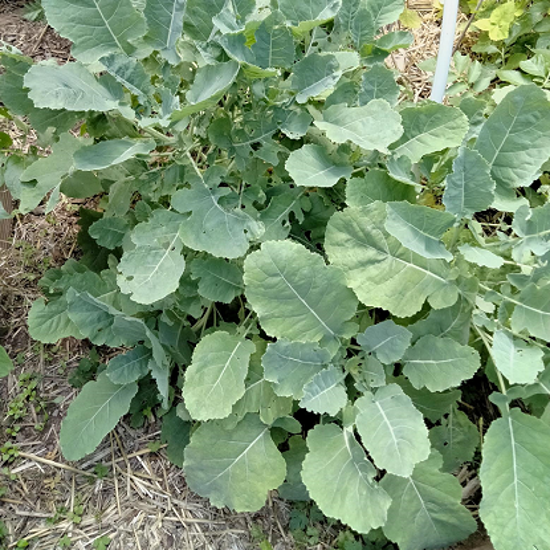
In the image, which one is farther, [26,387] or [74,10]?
[26,387]

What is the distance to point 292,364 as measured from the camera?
1.12 m

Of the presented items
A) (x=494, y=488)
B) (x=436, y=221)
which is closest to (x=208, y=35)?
(x=436, y=221)

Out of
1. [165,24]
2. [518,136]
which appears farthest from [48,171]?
[518,136]

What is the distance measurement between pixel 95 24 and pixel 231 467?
3.37ft

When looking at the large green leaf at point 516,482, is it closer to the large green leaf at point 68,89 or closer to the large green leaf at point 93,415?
the large green leaf at point 93,415

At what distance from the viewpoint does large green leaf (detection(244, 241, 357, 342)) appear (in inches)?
42.4

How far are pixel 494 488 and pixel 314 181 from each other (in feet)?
2.40

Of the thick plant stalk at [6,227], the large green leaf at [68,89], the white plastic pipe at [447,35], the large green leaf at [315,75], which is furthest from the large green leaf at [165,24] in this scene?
the thick plant stalk at [6,227]

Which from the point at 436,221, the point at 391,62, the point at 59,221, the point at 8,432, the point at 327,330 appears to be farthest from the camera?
the point at 391,62

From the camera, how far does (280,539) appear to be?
56.2 inches

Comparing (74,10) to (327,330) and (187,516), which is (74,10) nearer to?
(327,330)

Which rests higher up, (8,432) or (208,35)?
(208,35)

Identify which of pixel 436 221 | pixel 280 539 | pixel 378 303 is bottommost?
pixel 280 539

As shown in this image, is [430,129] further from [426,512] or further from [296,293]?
[426,512]
